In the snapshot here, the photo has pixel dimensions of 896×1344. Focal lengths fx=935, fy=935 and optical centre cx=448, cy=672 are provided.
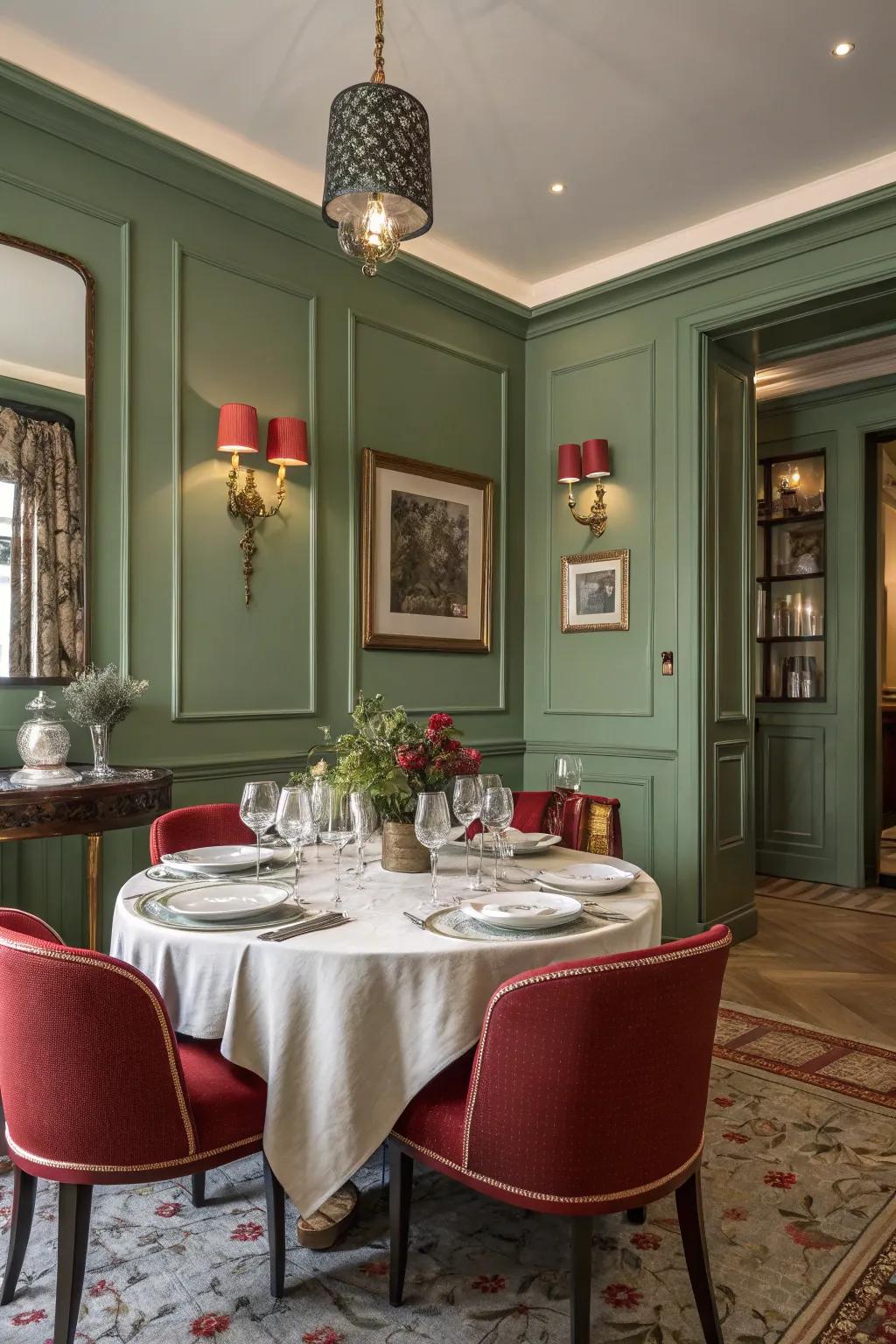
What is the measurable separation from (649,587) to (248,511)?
1988mm

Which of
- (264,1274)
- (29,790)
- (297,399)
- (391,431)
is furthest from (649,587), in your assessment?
(264,1274)

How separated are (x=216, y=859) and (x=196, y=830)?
511mm

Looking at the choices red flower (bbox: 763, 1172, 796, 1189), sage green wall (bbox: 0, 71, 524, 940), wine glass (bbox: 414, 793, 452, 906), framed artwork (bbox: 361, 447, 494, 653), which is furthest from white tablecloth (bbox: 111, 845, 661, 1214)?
framed artwork (bbox: 361, 447, 494, 653)

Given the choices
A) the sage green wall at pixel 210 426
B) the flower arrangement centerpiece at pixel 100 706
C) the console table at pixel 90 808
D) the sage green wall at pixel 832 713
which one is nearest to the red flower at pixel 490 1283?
the console table at pixel 90 808

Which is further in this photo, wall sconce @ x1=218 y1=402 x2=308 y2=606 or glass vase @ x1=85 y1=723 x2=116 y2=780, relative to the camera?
wall sconce @ x1=218 y1=402 x2=308 y2=606

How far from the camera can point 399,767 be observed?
7.36 ft

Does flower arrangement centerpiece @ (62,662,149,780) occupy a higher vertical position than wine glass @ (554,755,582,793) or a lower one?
higher

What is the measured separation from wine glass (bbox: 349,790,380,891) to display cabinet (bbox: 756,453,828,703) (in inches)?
175

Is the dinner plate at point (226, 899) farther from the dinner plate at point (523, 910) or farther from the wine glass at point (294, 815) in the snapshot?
the dinner plate at point (523, 910)

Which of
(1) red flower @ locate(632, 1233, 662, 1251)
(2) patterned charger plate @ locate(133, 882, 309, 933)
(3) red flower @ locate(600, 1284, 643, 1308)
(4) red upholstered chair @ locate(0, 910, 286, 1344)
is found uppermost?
(2) patterned charger plate @ locate(133, 882, 309, 933)

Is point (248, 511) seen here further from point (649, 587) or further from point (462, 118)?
point (649, 587)

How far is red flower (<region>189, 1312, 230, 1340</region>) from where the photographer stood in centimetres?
176

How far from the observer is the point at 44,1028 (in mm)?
1560

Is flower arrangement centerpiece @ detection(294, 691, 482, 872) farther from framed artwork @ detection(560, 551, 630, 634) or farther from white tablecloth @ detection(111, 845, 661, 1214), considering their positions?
framed artwork @ detection(560, 551, 630, 634)
